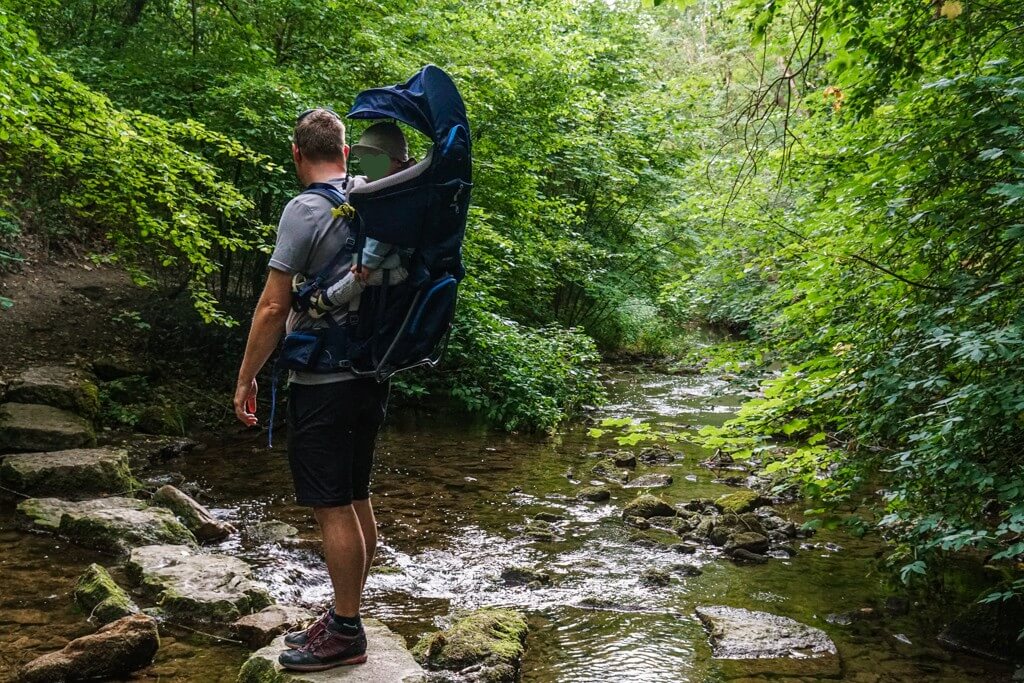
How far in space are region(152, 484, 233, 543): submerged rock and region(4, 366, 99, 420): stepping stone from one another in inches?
119

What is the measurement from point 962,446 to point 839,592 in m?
3.08

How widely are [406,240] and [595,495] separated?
6.60 metres

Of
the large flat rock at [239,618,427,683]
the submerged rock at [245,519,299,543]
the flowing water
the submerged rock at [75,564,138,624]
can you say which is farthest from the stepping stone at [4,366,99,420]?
the large flat rock at [239,618,427,683]

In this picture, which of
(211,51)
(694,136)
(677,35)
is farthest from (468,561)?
(677,35)

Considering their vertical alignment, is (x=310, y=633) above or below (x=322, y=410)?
below

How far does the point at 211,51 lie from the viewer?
10.6 meters

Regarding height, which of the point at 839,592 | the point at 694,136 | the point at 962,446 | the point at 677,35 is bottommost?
the point at 839,592

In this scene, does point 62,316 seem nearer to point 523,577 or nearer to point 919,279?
point 523,577

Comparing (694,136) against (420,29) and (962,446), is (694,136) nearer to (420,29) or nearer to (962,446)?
(420,29)

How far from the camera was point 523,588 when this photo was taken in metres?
5.92

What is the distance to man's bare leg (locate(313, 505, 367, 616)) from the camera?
3.06 metres

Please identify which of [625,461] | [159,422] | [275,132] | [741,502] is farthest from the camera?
[625,461]

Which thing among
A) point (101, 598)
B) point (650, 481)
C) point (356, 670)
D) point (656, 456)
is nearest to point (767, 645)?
point (356, 670)

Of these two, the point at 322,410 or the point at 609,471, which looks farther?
the point at 609,471
